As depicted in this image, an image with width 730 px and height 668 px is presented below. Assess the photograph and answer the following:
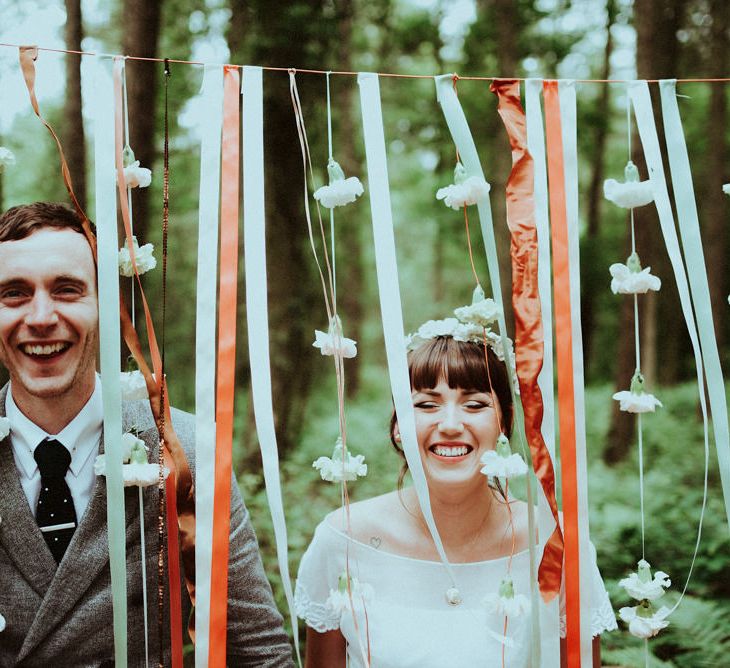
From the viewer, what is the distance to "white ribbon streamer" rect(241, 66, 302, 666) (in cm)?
190

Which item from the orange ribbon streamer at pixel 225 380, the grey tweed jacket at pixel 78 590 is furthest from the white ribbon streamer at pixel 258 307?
the grey tweed jacket at pixel 78 590

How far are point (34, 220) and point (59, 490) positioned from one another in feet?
2.74

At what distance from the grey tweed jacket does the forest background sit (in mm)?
2134

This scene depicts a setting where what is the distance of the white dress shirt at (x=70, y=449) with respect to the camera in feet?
7.48

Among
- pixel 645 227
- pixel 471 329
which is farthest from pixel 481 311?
pixel 645 227

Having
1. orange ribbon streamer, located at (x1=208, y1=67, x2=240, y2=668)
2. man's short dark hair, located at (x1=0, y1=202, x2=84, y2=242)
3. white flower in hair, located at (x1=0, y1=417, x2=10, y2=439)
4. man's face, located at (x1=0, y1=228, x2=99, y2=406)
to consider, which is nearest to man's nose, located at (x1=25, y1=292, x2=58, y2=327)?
man's face, located at (x1=0, y1=228, x2=99, y2=406)

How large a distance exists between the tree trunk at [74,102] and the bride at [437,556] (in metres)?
3.51

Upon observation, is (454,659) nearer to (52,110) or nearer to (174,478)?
(174,478)

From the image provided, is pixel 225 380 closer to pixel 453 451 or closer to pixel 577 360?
pixel 453 451

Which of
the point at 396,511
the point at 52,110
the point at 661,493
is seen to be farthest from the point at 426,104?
the point at 396,511

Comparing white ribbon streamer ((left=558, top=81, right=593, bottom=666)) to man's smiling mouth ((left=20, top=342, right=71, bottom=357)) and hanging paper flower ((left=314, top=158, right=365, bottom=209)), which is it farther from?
man's smiling mouth ((left=20, top=342, right=71, bottom=357))

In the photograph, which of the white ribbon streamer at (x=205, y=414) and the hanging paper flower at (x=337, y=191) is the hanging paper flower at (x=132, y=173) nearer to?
the white ribbon streamer at (x=205, y=414)

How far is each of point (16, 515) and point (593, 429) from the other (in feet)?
27.9

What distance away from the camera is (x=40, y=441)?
2.29 meters
